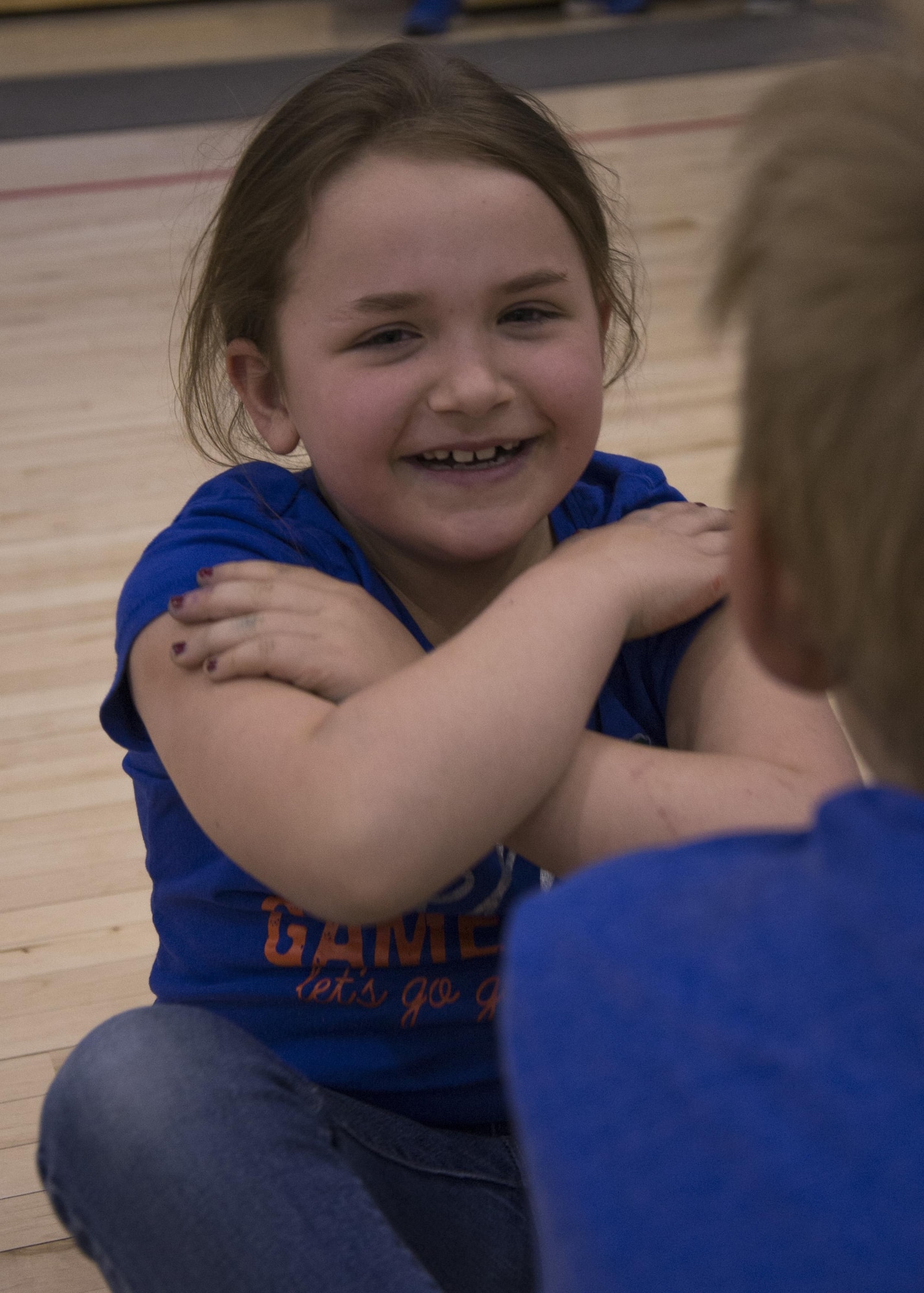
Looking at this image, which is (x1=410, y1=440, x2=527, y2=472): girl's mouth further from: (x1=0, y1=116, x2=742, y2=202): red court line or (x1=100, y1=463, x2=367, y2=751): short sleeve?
(x1=0, y1=116, x2=742, y2=202): red court line

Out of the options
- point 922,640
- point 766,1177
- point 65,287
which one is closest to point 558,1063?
point 766,1177

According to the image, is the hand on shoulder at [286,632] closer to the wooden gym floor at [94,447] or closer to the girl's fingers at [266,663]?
the girl's fingers at [266,663]

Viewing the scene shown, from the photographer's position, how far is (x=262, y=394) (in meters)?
1.02

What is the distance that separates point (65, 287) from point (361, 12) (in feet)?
11.0

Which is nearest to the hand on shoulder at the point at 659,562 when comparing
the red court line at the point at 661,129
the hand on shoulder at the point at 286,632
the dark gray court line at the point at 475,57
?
the hand on shoulder at the point at 286,632

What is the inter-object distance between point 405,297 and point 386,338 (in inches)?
1.4

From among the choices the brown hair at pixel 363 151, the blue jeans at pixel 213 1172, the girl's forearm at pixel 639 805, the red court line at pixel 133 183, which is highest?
the brown hair at pixel 363 151

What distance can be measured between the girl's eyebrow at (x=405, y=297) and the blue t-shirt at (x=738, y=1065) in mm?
522

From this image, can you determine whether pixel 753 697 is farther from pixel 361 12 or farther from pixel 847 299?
pixel 361 12

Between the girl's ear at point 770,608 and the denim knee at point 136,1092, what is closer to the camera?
the girl's ear at point 770,608

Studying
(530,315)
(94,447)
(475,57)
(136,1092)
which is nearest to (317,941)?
(136,1092)

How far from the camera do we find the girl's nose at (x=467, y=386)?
2.92 ft

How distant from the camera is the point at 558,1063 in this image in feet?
1.43

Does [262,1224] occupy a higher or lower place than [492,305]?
lower
